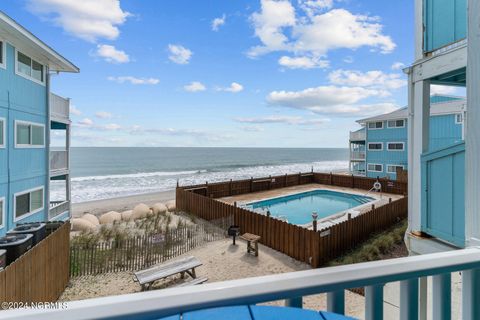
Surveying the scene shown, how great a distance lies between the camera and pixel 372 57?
1074cm

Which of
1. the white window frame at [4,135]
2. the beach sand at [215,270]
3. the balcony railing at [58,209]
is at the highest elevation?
the white window frame at [4,135]

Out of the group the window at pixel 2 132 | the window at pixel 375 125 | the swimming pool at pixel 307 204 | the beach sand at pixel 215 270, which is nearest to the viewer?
the beach sand at pixel 215 270

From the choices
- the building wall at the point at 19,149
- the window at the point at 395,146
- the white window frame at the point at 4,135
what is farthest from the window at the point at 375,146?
the white window frame at the point at 4,135

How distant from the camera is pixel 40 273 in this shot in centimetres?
598

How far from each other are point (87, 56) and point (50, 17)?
4532mm

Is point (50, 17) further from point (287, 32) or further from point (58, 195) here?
point (58, 195)

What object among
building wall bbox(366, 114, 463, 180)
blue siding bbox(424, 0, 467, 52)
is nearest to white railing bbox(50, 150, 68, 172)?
blue siding bbox(424, 0, 467, 52)

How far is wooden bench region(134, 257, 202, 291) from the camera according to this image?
704cm

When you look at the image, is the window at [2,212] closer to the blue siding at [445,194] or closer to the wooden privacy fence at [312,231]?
the wooden privacy fence at [312,231]

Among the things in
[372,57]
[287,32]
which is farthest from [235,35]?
[372,57]

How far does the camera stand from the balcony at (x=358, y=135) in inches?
1100

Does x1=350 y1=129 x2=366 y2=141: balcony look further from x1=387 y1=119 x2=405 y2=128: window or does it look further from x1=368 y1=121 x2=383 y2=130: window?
x1=387 y1=119 x2=405 y2=128: window

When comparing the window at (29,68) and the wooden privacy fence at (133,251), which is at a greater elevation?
the window at (29,68)

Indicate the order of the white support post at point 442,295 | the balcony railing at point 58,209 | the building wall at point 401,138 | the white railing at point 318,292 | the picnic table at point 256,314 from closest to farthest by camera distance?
the white railing at point 318,292
the picnic table at point 256,314
the white support post at point 442,295
the balcony railing at point 58,209
the building wall at point 401,138
